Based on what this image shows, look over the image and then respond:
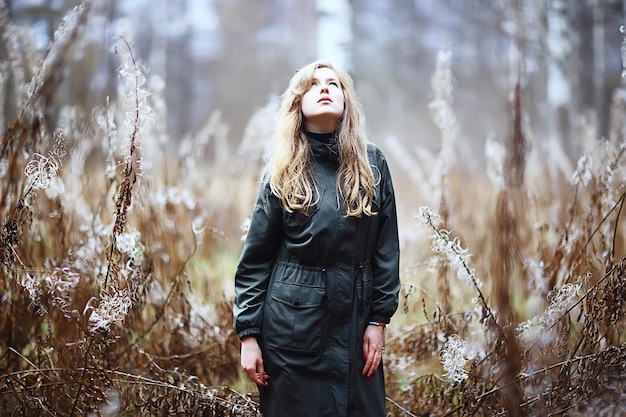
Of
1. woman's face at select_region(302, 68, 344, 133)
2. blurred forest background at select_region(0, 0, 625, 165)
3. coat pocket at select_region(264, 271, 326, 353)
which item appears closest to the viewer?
coat pocket at select_region(264, 271, 326, 353)

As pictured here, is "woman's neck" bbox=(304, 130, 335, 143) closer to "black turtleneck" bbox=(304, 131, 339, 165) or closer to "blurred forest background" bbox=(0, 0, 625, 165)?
"black turtleneck" bbox=(304, 131, 339, 165)

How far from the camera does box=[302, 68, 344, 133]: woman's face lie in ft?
6.14

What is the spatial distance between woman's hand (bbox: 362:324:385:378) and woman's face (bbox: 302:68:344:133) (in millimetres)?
657

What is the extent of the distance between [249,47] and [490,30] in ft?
17.1

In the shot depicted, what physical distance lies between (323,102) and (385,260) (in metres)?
0.54

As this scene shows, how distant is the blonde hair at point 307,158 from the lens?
1.80 metres

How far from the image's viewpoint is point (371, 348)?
5.95 feet

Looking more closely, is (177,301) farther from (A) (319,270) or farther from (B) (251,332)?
(A) (319,270)

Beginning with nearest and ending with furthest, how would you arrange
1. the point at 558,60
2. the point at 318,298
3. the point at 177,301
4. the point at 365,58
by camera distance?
1. the point at 318,298
2. the point at 177,301
3. the point at 558,60
4. the point at 365,58

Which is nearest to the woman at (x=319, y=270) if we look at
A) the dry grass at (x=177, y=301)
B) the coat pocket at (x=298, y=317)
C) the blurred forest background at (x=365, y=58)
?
the coat pocket at (x=298, y=317)

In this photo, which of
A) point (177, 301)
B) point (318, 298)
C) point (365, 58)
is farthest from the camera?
point (365, 58)

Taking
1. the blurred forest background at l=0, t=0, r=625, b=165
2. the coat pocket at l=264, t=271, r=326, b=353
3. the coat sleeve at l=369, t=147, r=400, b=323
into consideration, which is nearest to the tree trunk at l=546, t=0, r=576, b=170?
the blurred forest background at l=0, t=0, r=625, b=165

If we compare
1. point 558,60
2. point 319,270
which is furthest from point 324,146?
point 558,60

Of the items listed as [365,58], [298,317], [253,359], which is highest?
[365,58]
